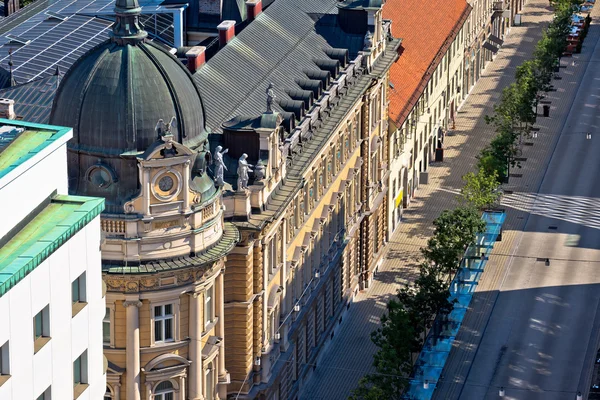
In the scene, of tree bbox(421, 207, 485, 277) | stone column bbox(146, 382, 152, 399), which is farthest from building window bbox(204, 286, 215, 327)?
tree bbox(421, 207, 485, 277)

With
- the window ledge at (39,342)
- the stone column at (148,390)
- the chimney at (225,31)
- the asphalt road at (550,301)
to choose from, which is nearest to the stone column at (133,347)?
the stone column at (148,390)

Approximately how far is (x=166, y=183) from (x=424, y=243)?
62844mm

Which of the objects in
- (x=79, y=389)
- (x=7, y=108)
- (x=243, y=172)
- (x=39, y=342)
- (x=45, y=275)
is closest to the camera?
(x=45, y=275)

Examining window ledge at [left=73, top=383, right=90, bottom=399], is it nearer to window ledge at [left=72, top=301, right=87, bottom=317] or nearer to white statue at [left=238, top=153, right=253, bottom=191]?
window ledge at [left=72, top=301, right=87, bottom=317]

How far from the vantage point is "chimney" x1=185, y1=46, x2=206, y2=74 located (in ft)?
390

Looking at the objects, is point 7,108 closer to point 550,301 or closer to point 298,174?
point 298,174

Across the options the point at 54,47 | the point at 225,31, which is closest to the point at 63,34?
the point at 54,47

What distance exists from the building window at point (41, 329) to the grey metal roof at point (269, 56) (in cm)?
4336

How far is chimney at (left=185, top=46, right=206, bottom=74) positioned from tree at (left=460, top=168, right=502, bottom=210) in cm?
4229

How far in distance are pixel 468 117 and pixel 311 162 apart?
76.7 meters

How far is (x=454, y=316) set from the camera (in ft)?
453

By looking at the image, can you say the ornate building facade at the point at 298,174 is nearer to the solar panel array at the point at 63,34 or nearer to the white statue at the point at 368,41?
the white statue at the point at 368,41

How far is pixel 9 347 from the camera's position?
66812 mm

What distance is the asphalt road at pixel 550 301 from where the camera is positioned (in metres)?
130
